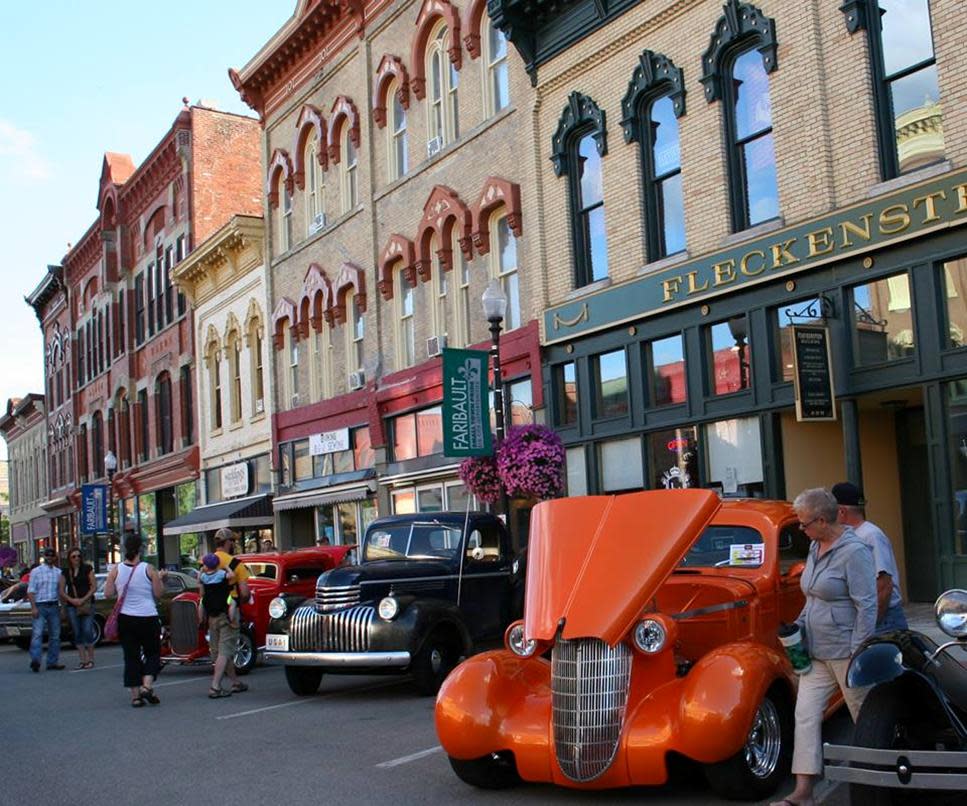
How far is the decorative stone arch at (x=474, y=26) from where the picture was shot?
74.9 ft

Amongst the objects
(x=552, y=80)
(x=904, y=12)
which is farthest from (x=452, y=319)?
(x=904, y=12)

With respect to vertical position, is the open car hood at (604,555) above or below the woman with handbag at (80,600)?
above

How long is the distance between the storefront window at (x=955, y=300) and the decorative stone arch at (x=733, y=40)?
4085mm

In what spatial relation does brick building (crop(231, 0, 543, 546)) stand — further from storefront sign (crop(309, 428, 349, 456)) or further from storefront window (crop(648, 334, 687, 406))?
storefront window (crop(648, 334, 687, 406))

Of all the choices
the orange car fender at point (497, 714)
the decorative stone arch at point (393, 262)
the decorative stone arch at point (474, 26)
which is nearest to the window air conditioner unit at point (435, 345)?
the decorative stone arch at point (393, 262)

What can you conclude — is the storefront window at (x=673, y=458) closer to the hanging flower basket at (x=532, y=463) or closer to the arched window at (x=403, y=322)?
the hanging flower basket at (x=532, y=463)

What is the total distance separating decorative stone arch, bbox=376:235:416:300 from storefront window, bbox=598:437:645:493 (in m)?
7.47

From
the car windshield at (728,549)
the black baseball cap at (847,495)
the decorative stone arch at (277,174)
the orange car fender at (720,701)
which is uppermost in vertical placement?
the decorative stone arch at (277,174)

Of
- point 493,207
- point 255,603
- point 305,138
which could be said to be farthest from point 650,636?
point 305,138

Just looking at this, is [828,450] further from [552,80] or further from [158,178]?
[158,178]

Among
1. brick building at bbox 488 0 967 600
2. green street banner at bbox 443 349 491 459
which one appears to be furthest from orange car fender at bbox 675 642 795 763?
green street banner at bbox 443 349 491 459

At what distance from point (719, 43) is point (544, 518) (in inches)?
462

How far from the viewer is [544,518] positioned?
7.57m

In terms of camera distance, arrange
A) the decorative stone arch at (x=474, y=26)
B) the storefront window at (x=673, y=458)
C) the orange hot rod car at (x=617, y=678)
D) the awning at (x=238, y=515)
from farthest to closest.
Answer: the awning at (x=238, y=515), the decorative stone arch at (x=474, y=26), the storefront window at (x=673, y=458), the orange hot rod car at (x=617, y=678)
